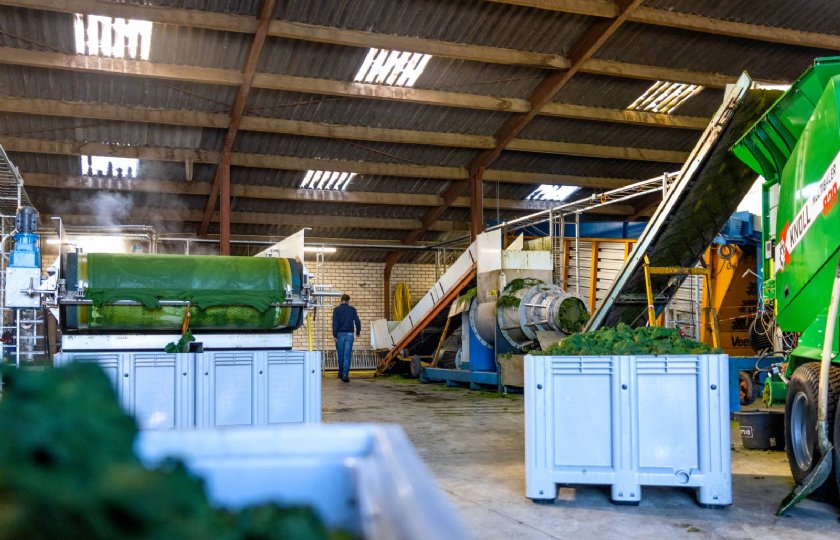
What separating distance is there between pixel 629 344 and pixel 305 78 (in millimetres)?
10328

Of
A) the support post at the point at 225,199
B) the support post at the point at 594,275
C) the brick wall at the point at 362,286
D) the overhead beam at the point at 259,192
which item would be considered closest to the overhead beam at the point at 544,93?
the overhead beam at the point at 259,192

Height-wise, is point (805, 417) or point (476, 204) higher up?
point (476, 204)

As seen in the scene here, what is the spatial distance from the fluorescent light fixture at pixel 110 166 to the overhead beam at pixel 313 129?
93.1 inches

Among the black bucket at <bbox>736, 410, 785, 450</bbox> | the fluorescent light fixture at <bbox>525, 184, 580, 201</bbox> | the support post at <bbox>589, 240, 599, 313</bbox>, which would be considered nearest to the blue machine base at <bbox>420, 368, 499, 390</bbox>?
the support post at <bbox>589, 240, 599, 313</bbox>

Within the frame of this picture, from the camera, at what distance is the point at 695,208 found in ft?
29.7

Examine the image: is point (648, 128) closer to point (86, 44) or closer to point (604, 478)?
point (86, 44)

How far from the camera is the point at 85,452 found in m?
0.97

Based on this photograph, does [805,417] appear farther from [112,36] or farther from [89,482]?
[112,36]

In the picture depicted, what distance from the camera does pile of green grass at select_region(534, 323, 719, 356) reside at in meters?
5.04

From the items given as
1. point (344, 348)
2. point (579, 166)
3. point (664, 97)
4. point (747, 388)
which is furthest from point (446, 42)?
point (747, 388)

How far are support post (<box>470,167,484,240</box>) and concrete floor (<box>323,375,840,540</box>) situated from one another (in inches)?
355

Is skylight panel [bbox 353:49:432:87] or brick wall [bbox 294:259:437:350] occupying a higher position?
skylight panel [bbox 353:49:432:87]

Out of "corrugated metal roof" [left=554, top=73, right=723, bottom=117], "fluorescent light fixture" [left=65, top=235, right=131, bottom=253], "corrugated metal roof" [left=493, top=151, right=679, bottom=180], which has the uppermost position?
"corrugated metal roof" [left=554, top=73, right=723, bottom=117]

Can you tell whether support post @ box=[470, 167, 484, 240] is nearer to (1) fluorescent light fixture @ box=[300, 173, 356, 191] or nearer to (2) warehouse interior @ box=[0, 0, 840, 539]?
(2) warehouse interior @ box=[0, 0, 840, 539]
